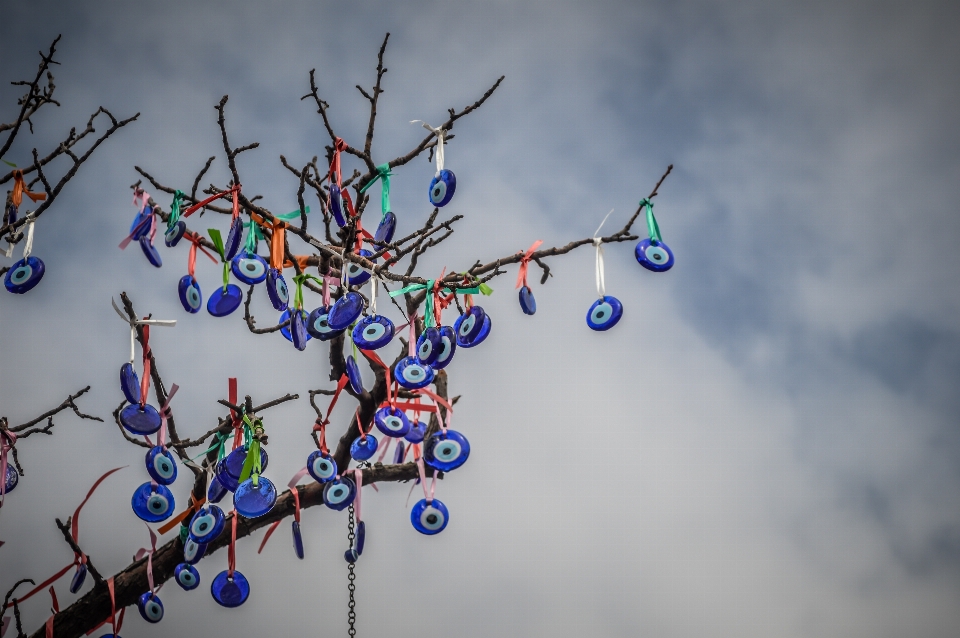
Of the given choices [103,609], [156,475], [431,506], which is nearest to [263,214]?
[156,475]

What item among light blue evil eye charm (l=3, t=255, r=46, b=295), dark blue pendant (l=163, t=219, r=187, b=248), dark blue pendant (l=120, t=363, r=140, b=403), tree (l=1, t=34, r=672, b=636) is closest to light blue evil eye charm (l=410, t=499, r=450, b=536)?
tree (l=1, t=34, r=672, b=636)

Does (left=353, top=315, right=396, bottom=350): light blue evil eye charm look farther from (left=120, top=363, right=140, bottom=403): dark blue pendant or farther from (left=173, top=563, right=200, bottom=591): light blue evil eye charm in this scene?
(left=173, top=563, right=200, bottom=591): light blue evil eye charm

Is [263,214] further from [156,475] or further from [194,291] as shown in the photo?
[156,475]

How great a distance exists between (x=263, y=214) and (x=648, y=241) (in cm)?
101

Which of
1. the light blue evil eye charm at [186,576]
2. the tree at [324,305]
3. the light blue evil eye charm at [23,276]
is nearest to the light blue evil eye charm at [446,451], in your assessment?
the tree at [324,305]

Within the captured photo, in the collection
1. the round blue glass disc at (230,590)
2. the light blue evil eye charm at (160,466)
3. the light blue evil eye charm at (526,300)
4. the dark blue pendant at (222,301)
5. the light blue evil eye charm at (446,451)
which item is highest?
the light blue evil eye charm at (526,300)

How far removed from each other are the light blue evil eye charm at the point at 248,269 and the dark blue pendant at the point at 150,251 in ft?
1.02

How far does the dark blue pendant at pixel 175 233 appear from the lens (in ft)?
6.46

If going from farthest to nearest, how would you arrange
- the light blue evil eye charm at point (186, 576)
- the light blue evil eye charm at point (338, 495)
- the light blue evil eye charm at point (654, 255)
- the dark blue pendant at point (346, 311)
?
the light blue evil eye charm at point (186, 576) → the light blue evil eye charm at point (338, 495) → the light blue evil eye charm at point (654, 255) → the dark blue pendant at point (346, 311)

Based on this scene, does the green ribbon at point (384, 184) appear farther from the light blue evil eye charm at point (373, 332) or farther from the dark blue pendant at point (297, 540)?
the dark blue pendant at point (297, 540)

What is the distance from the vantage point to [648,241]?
1918 millimetres

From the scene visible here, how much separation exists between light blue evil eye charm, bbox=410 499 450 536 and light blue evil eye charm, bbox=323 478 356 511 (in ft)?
0.58

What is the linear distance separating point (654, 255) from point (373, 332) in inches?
26.5

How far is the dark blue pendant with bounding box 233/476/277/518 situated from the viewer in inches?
72.1
